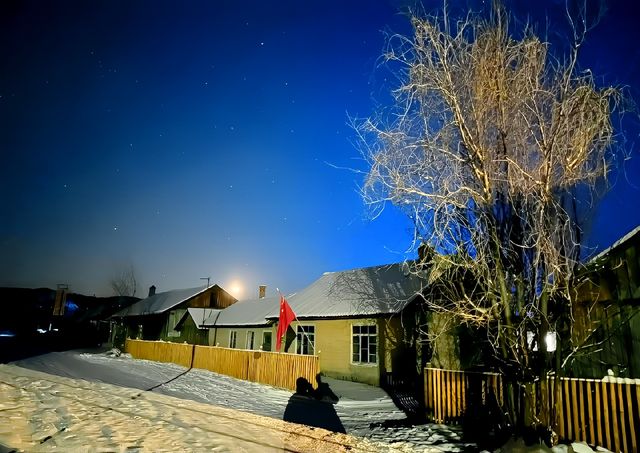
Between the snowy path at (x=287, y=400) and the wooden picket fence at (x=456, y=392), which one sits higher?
the wooden picket fence at (x=456, y=392)

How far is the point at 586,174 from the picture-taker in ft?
25.2

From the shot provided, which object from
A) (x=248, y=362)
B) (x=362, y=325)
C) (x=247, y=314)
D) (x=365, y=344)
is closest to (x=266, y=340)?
(x=247, y=314)

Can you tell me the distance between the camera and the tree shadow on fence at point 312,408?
32.5ft

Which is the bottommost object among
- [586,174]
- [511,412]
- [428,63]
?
[511,412]

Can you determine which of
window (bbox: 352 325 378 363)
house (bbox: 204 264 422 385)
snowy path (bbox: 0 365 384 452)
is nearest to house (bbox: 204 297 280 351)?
house (bbox: 204 264 422 385)

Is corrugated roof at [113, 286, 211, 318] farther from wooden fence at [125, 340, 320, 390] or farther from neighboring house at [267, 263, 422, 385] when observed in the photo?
neighboring house at [267, 263, 422, 385]

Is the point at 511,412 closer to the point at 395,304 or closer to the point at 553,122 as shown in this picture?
the point at 553,122

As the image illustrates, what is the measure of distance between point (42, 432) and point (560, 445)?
8480 millimetres

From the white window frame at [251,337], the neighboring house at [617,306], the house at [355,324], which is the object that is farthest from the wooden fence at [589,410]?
the white window frame at [251,337]

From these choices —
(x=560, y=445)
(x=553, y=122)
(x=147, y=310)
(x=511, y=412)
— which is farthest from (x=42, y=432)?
(x=147, y=310)

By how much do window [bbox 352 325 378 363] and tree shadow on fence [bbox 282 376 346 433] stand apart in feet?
12.2

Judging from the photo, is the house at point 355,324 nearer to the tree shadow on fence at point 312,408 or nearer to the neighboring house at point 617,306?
the tree shadow on fence at point 312,408

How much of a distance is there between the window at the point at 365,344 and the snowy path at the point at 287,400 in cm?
131

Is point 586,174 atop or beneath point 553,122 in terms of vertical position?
beneath
